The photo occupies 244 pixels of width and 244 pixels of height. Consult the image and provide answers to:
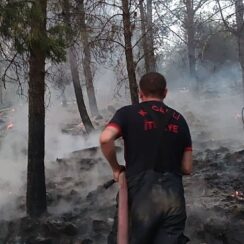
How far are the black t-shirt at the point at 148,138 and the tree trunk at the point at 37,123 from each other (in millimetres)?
3475

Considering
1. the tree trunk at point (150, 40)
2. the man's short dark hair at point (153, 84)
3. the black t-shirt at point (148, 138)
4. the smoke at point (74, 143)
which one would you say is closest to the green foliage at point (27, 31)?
the smoke at point (74, 143)

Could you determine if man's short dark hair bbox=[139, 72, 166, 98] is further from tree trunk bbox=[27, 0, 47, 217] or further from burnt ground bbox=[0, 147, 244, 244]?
tree trunk bbox=[27, 0, 47, 217]

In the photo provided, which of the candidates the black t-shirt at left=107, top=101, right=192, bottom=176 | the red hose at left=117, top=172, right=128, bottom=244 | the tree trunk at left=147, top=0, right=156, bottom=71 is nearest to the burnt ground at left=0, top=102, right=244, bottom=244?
the red hose at left=117, top=172, right=128, bottom=244

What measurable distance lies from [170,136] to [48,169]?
21.7ft

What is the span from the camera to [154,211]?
343cm

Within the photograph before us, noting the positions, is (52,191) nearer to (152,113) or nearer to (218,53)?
(152,113)

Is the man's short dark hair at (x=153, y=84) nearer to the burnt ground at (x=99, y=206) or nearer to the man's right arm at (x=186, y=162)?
the man's right arm at (x=186, y=162)

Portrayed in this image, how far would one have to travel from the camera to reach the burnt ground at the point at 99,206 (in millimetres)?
5863

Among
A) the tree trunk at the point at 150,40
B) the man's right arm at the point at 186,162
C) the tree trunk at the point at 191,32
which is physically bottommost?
the man's right arm at the point at 186,162

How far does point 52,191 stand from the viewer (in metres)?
8.20

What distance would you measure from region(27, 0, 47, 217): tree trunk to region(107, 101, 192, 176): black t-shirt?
3.47m

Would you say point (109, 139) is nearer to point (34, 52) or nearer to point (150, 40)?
point (34, 52)

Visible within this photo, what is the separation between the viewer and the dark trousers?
3.43 meters

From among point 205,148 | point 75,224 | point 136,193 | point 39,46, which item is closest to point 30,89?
point 39,46
